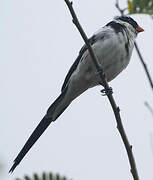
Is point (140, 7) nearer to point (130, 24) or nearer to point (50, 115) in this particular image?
point (50, 115)

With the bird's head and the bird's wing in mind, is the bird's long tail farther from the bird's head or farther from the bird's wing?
the bird's head

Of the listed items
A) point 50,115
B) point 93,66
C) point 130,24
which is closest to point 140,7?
point 93,66

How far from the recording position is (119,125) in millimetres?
1971

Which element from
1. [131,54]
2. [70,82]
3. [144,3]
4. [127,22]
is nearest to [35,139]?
[70,82]

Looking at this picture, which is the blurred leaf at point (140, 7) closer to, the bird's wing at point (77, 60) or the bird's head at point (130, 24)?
the bird's wing at point (77, 60)

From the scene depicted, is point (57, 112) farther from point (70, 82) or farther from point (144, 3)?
point (144, 3)


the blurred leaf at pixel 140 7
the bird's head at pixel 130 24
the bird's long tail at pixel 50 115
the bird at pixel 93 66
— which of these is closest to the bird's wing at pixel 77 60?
the bird at pixel 93 66

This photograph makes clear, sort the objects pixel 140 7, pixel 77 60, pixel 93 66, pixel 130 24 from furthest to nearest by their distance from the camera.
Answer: pixel 130 24 < pixel 77 60 < pixel 93 66 < pixel 140 7

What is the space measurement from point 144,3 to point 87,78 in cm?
202

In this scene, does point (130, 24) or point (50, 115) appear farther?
point (130, 24)

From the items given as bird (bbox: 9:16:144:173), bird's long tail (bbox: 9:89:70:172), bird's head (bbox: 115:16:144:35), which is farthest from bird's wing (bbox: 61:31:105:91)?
bird's head (bbox: 115:16:144:35)

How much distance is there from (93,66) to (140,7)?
1.92 m

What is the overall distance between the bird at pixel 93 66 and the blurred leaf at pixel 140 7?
1762 millimetres

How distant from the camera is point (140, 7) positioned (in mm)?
1851
